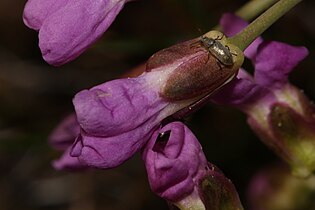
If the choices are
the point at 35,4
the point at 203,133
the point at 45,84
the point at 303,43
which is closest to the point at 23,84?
the point at 45,84

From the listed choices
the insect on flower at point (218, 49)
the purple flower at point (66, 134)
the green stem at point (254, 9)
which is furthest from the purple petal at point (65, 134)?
the insect on flower at point (218, 49)

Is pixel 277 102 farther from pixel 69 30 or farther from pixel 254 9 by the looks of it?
pixel 69 30

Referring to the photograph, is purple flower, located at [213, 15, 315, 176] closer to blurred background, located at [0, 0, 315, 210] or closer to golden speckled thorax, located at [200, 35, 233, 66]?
golden speckled thorax, located at [200, 35, 233, 66]

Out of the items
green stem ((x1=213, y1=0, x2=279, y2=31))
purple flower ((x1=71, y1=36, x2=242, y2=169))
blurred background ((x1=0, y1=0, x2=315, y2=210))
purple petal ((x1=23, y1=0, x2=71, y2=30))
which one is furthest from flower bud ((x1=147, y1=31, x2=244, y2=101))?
blurred background ((x1=0, y1=0, x2=315, y2=210))

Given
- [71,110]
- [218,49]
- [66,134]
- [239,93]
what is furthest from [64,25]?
[71,110]

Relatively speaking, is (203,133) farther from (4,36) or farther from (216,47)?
(216,47)

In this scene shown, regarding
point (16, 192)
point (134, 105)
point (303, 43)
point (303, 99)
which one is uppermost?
point (134, 105)
